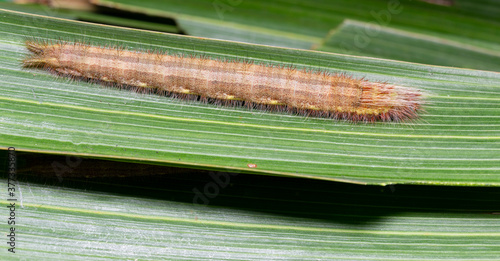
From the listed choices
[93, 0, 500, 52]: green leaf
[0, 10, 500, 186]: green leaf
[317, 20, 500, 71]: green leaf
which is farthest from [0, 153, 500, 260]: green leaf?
[93, 0, 500, 52]: green leaf

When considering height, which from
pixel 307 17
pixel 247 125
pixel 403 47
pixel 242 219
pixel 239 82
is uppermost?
pixel 307 17

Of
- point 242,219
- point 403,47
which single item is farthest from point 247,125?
point 403,47

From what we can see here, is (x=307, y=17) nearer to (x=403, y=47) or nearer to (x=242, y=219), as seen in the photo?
(x=403, y=47)

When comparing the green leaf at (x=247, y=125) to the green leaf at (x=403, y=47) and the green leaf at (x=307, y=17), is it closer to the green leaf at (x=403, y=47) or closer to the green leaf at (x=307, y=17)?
the green leaf at (x=403, y=47)

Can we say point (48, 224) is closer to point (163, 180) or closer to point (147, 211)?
point (147, 211)

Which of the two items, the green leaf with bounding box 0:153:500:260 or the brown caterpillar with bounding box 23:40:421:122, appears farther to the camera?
the brown caterpillar with bounding box 23:40:421:122

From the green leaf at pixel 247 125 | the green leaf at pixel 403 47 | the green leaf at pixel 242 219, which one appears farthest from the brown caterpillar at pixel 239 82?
the green leaf at pixel 403 47

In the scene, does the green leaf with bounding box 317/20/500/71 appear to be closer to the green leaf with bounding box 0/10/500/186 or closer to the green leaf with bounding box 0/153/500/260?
the green leaf with bounding box 0/10/500/186

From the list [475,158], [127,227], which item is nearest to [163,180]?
[127,227]
